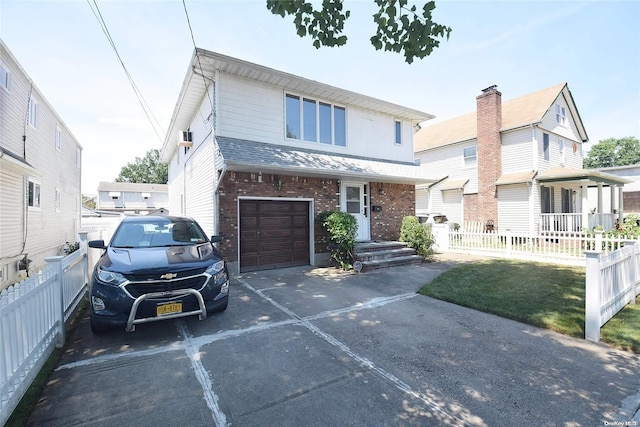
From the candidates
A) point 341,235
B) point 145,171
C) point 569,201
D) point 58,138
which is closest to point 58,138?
point 58,138

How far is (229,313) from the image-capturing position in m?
5.50

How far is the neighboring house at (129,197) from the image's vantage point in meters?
43.4

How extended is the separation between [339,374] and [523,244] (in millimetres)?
10449

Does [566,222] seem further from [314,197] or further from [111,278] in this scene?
[111,278]

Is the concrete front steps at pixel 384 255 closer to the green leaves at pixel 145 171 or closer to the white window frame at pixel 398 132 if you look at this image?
the white window frame at pixel 398 132

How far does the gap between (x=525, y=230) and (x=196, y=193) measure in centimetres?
1671

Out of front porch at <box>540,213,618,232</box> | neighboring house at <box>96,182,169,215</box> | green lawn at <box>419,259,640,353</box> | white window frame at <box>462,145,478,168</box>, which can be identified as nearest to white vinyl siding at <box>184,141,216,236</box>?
green lawn at <box>419,259,640,353</box>

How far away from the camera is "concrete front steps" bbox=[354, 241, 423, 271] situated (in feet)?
31.9

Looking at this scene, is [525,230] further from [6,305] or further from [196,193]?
[6,305]

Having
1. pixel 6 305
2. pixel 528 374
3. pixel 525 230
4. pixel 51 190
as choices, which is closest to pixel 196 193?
pixel 51 190

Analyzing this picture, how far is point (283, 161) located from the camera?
8.98m

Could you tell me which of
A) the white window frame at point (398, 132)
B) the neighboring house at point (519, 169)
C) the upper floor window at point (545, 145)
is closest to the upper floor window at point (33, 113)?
the white window frame at point (398, 132)

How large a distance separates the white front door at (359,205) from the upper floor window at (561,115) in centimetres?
1544

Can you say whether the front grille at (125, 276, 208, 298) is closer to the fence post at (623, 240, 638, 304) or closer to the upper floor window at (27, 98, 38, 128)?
the fence post at (623, 240, 638, 304)
